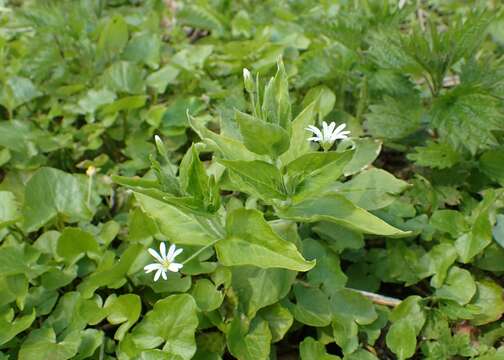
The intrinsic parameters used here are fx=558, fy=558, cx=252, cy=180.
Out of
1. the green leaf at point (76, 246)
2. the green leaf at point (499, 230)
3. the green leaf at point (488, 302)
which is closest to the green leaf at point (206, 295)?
the green leaf at point (76, 246)

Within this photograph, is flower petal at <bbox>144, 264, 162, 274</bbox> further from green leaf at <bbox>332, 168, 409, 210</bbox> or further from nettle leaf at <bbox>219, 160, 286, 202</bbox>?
green leaf at <bbox>332, 168, 409, 210</bbox>

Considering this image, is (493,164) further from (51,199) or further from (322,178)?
(51,199)

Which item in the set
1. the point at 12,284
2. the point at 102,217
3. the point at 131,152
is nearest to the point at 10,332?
the point at 12,284

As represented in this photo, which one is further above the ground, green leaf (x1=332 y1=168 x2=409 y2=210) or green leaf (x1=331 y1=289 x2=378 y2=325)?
green leaf (x1=332 y1=168 x2=409 y2=210)

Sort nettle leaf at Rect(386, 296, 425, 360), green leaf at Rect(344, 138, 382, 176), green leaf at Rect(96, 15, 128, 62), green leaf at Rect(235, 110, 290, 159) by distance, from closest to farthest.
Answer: green leaf at Rect(235, 110, 290, 159), nettle leaf at Rect(386, 296, 425, 360), green leaf at Rect(344, 138, 382, 176), green leaf at Rect(96, 15, 128, 62)

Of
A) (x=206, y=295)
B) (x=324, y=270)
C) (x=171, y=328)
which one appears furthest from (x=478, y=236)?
(x=171, y=328)

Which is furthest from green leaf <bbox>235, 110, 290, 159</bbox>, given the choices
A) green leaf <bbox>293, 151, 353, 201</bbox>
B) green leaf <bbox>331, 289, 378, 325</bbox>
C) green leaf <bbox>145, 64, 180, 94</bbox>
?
green leaf <bbox>145, 64, 180, 94</bbox>

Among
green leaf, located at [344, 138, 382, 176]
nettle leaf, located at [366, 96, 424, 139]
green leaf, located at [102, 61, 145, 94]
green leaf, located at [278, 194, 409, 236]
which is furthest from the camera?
green leaf, located at [102, 61, 145, 94]
